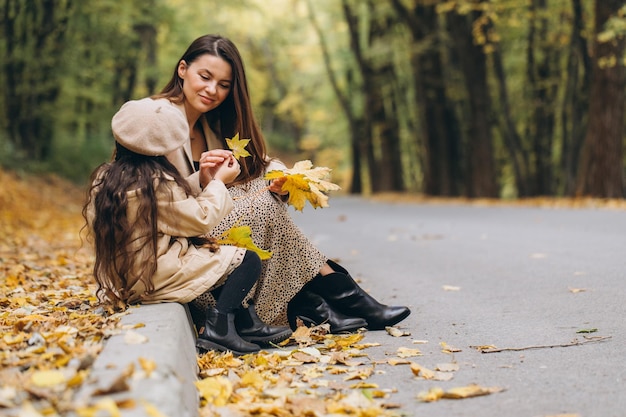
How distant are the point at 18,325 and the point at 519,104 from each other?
25284 millimetres

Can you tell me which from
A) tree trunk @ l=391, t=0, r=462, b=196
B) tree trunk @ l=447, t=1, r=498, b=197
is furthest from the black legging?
tree trunk @ l=391, t=0, r=462, b=196

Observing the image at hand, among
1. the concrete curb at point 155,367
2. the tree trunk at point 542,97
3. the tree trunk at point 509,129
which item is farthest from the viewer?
the tree trunk at point 542,97

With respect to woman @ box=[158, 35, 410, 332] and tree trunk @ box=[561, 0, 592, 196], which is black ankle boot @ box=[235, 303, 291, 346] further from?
tree trunk @ box=[561, 0, 592, 196]

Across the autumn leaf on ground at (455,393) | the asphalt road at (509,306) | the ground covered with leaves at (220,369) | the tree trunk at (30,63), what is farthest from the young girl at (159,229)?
the tree trunk at (30,63)

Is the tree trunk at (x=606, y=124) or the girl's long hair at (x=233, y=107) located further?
the tree trunk at (x=606, y=124)

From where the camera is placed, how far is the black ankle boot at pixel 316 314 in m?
4.96

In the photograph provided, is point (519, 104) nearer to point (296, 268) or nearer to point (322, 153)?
point (296, 268)

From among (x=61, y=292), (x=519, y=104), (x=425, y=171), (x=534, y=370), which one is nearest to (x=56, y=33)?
(x=425, y=171)

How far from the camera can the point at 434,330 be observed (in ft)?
16.2

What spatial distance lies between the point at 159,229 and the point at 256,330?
33.8 inches

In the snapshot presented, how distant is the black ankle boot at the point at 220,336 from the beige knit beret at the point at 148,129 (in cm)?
93

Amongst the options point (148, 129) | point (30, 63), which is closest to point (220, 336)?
point (148, 129)

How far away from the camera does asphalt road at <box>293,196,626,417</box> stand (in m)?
3.44

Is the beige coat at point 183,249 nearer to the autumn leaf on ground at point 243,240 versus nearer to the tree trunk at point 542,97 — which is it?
the autumn leaf on ground at point 243,240
